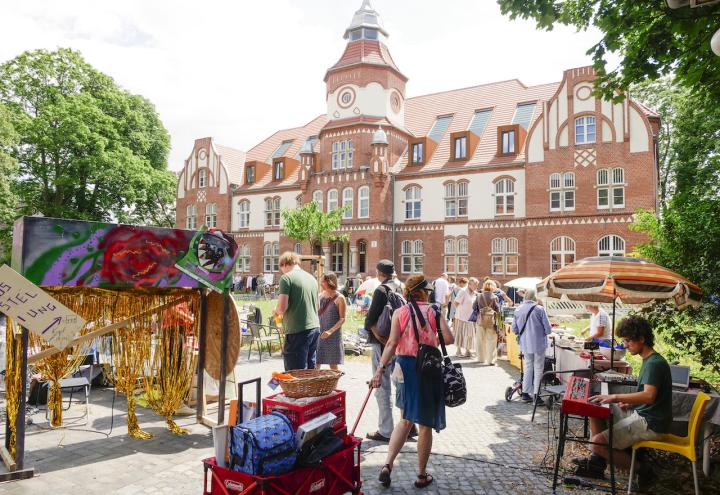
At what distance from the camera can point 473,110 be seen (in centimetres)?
3188

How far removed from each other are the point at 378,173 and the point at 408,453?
25.2m

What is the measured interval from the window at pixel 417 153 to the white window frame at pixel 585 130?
353 inches

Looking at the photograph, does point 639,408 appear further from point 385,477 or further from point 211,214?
point 211,214

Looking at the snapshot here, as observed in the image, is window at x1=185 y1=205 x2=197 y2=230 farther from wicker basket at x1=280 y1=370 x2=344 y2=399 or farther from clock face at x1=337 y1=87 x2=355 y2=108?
wicker basket at x1=280 y1=370 x2=344 y2=399

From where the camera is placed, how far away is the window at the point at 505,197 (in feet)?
88.1

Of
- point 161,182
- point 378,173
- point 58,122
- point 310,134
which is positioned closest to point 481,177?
point 378,173

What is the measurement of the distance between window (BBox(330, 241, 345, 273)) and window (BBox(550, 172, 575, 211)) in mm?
12915

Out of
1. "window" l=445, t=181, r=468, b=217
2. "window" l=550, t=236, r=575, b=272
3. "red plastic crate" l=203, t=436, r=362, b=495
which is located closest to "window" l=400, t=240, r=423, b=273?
"window" l=445, t=181, r=468, b=217

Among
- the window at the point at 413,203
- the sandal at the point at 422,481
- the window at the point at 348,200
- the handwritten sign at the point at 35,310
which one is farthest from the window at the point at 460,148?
the handwritten sign at the point at 35,310

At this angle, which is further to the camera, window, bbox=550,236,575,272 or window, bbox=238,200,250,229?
window, bbox=238,200,250,229

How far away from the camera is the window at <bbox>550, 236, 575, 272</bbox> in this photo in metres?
24.5

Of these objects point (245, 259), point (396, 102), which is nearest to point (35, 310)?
point (396, 102)

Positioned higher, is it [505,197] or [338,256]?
[505,197]

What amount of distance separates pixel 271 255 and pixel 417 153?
1276cm
